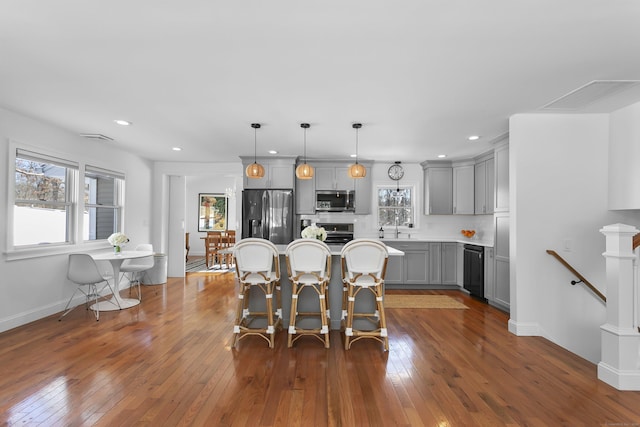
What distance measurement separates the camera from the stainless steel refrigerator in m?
6.01

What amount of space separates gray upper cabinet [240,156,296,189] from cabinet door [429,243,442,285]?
114 inches

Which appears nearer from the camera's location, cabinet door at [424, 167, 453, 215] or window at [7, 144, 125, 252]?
window at [7, 144, 125, 252]

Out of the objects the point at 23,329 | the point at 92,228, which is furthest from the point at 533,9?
the point at 92,228

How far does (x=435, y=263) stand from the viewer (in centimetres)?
618

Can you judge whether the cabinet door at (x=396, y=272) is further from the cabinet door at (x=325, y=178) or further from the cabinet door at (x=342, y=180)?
the cabinet door at (x=325, y=178)

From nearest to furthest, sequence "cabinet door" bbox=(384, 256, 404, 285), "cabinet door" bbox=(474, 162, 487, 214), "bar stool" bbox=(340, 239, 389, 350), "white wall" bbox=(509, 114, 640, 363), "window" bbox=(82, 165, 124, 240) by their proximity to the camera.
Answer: "bar stool" bbox=(340, 239, 389, 350) < "white wall" bbox=(509, 114, 640, 363) < "window" bbox=(82, 165, 124, 240) < "cabinet door" bbox=(474, 162, 487, 214) < "cabinet door" bbox=(384, 256, 404, 285)

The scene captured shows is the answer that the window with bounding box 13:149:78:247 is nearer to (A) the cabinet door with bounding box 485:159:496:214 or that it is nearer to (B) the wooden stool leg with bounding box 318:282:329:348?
(B) the wooden stool leg with bounding box 318:282:329:348

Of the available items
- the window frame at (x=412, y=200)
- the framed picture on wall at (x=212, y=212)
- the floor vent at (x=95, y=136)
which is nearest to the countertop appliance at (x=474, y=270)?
the window frame at (x=412, y=200)

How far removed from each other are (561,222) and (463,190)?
262 cm

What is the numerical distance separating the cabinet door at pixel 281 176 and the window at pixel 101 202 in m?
2.65

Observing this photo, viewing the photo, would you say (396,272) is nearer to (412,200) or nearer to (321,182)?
(412,200)

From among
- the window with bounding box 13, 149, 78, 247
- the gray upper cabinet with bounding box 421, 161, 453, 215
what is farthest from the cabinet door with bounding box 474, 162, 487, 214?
the window with bounding box 13, 149, 78, 247

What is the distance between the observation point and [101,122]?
4.14 meters

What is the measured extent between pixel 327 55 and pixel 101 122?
3.30m
